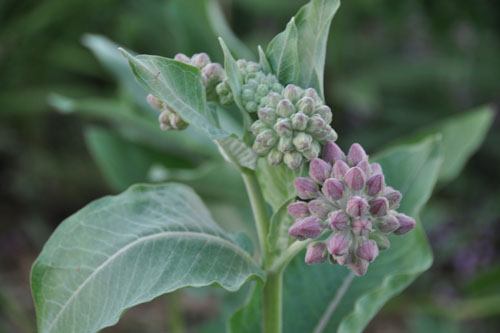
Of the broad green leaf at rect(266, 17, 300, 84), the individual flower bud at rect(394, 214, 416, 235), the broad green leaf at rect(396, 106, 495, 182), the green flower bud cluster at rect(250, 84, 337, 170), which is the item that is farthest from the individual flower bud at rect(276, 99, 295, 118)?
the broad green leaf at rect(396, 106, 495, 182)

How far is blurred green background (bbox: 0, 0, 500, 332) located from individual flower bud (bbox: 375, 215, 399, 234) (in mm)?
1261

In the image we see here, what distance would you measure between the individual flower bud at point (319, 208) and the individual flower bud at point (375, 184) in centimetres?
6

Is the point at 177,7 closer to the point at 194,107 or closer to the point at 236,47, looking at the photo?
the point at 236,47

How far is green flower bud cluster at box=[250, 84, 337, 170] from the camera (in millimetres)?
751

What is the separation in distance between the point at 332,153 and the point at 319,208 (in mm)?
81

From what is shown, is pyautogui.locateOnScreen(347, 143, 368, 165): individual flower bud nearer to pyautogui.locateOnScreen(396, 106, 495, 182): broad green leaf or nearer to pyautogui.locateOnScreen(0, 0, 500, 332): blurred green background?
pyautogui.locateOnScreen(396, 106, 495, 182): broad green leaf

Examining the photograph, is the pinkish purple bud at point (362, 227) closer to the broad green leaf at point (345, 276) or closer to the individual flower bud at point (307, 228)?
the individual flower bud at point (307, 228)

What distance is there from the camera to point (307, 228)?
740 mm

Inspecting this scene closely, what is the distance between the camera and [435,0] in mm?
2314

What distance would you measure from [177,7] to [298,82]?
1156 mm

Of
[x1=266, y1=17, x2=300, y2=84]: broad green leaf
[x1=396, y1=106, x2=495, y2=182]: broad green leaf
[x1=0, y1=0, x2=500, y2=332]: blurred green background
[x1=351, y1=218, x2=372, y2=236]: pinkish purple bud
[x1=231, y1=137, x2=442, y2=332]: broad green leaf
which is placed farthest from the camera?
[x1=0, y1=0, x2=500, y2=332]: blurred green background

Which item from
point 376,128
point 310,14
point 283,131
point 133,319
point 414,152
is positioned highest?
point 310,14

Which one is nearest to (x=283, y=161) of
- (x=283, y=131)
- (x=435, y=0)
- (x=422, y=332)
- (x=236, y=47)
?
(x=283, y=131)

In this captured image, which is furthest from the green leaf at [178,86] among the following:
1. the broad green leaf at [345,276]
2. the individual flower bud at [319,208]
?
the broad green leaf at [345,276]
